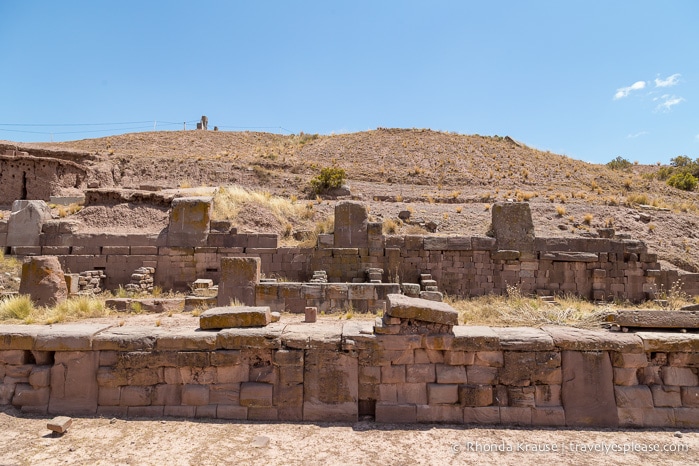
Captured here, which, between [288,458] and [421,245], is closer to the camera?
[288,458]

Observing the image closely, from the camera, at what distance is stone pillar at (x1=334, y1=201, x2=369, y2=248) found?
12.8 m

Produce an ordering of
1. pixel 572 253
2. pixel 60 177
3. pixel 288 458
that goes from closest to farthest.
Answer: pixel 288 458, pixel 572 253, pixel 60 177

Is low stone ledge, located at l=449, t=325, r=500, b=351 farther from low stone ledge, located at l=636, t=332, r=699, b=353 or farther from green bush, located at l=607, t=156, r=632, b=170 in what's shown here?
green bush, located at l=607, t=156, r=632, b=170

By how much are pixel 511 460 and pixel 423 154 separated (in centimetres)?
3211

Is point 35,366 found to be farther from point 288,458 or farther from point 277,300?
point 277,300

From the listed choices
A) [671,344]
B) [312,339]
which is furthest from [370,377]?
[671,344]

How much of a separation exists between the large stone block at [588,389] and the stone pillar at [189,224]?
35.8 feet

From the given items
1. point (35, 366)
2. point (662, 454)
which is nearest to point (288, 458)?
point (35, 366)

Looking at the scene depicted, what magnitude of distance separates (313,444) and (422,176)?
27014mm

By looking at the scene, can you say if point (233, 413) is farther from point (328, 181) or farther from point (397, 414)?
point (328, 181)

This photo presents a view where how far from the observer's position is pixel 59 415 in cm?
481

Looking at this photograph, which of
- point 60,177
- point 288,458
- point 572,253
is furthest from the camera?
point 60,177

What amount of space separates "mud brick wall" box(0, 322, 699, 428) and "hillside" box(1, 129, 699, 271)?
9.75 metres

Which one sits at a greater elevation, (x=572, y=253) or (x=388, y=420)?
(x=572, y=253)
